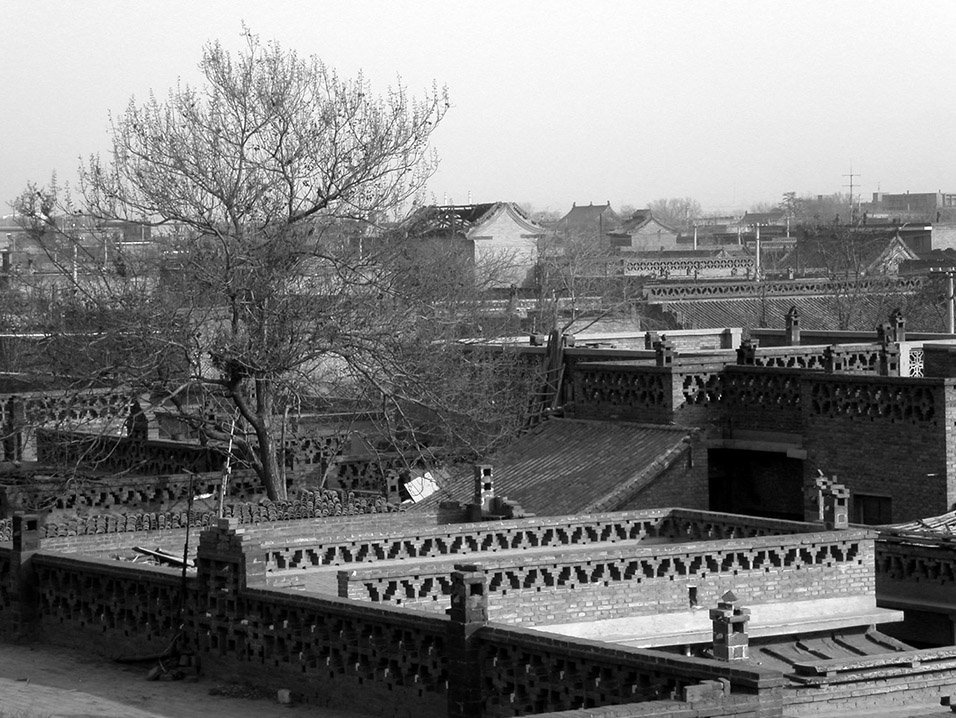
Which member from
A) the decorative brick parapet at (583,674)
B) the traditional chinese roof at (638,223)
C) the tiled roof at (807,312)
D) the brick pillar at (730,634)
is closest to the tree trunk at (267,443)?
the decorative brick parapet at (583,674)

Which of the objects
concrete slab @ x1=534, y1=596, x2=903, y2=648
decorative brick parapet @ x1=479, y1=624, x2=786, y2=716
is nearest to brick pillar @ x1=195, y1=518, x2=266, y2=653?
concrete slab @ x1=534, y1=596, x2=903, y2=648

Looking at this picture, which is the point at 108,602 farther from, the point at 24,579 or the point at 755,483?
the point at 755,483

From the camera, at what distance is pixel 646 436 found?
27969 millimetres

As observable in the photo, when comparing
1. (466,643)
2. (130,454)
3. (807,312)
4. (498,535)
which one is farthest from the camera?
(807,312)

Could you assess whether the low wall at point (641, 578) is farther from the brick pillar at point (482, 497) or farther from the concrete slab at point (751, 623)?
the brick pillar at point (482, 497)

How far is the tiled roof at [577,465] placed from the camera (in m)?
26.2

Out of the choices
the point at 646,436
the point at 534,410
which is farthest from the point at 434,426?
the point at 646,436

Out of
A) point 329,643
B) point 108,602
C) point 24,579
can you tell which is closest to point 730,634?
point 329,643

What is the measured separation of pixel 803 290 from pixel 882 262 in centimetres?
2196

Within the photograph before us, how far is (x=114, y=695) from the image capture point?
48.9 feet

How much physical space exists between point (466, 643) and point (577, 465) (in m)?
14.6

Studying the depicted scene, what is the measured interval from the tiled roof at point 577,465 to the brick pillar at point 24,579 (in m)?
8.90

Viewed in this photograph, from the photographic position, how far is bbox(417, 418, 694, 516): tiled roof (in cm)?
2619

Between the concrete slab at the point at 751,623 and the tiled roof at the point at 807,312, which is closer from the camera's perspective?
the concrete slab at the point at 751,623
